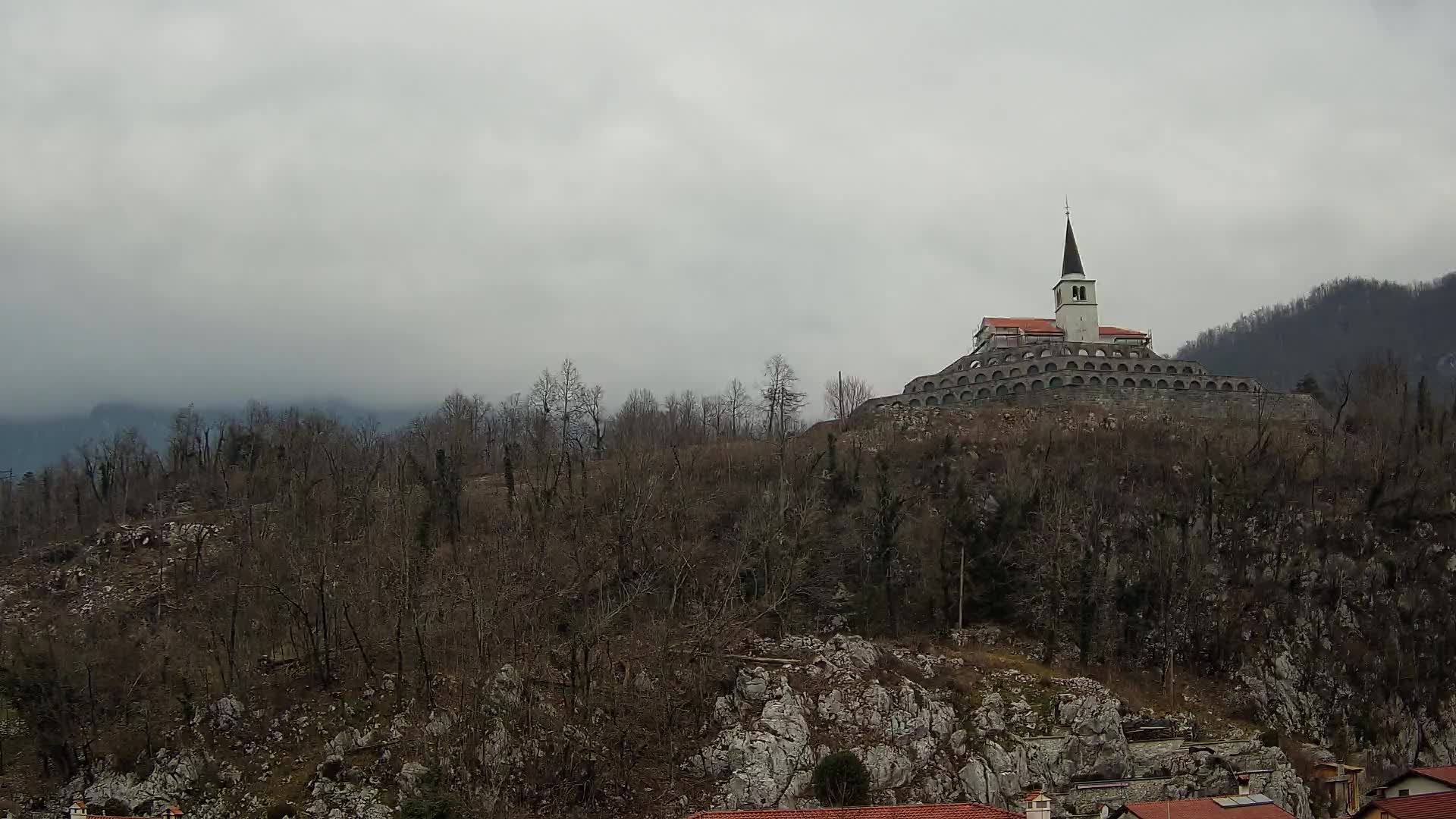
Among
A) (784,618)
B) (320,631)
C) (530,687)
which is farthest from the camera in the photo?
(784,618)

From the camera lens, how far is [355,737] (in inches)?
1410

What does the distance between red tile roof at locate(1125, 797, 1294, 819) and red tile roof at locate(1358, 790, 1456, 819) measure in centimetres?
321

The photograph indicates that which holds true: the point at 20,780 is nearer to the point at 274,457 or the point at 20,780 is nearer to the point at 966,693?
the point at 274,457

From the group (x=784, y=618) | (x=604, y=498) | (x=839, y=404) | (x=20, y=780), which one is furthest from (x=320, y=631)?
(x=839, y=404)

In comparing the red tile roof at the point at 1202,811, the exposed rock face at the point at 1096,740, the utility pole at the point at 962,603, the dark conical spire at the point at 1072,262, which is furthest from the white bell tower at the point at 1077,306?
the red tile roof at the point at 1202,811

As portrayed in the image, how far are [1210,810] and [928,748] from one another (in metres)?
10.8

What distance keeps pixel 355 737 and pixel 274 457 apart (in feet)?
101

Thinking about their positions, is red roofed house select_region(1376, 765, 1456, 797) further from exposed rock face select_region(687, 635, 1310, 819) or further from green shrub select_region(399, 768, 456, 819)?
green shrub select_region(399, 768, 456, 819)

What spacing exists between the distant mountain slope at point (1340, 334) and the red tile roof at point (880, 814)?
115 m

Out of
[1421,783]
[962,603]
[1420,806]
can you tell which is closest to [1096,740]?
[1421,783]

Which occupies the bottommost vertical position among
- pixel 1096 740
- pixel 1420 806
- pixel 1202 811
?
pixel 1096 740

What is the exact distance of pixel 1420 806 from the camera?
90.6 feet

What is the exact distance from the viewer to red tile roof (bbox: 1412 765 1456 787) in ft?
105

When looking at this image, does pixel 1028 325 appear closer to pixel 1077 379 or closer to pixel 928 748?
pixel 1077 379
